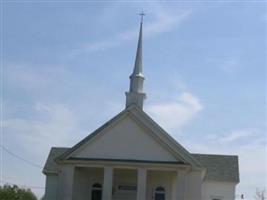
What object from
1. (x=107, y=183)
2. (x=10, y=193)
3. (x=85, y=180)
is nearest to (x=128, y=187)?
(x=85, y=180)

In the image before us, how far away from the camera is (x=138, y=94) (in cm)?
4116

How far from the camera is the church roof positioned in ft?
142

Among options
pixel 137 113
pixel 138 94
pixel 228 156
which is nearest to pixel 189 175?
pixel 137 113

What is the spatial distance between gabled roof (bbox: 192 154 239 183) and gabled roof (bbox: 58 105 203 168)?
26.3 feet

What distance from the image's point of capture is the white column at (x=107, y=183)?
34775 millimetres

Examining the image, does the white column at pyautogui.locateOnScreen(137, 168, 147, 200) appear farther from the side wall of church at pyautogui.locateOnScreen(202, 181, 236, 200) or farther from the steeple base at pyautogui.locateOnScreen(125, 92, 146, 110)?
the side wall of church at pyautogui.locateOnScreen(202, 181, 236, 200)

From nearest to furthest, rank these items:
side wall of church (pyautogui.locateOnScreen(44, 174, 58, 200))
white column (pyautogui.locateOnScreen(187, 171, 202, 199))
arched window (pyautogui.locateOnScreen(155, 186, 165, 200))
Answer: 1. white column (pyautogui.locateOnScreen(187, 171, 202, 199))
2. arched window (pyautogui.locateOnScreen(155, 186, 165, 200))
3. side wall of church (pyautogui.locateOnScreen(44, 174, 58, 200))

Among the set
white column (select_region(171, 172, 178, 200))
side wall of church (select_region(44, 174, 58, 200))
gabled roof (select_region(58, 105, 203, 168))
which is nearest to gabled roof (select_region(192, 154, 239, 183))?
white column (select_region(171, 172, 178, 200))

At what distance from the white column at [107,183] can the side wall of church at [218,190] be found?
959 cm

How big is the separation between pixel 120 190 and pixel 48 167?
7.34m

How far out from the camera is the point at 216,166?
148 ft

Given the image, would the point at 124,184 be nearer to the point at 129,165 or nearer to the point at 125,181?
the point at 125,181

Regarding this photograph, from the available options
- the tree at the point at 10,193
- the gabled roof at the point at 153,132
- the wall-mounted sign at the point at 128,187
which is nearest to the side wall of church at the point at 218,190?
the wall-mounted sign at the point at 128,187

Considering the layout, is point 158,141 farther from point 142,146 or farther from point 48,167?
point 48,167
